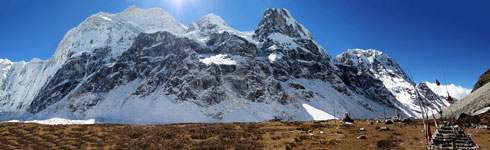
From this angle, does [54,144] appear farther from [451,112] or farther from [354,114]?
[354,114]

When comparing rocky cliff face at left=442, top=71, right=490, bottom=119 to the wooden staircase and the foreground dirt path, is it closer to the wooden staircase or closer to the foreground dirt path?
the foreground dirt path

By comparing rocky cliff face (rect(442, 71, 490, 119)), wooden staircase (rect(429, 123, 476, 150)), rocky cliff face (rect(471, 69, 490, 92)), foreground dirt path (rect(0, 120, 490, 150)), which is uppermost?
rocky cliff face (rect(471, 69, 490, 92))

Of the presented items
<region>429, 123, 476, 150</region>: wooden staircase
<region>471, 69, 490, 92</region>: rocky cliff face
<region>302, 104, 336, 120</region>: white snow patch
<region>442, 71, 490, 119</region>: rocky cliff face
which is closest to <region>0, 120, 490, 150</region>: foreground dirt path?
<region>429, 123, 476, 150</region>: wooden staircase

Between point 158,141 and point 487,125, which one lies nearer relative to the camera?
point 158,141

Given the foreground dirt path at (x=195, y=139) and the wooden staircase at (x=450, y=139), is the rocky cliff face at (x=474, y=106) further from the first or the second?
the wooden staircase at (x=450, y=139)

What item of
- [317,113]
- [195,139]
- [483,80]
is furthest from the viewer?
[317,113]

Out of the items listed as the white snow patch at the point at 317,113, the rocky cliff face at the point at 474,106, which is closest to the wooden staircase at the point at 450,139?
the rocky cliff face at the point at 474,106

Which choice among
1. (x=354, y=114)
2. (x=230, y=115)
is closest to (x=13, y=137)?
(x=230, y=115)

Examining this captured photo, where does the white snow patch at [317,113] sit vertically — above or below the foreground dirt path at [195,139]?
above

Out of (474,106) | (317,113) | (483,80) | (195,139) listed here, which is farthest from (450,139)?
(317,113)

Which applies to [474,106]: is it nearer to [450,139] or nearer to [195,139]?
[450,139]

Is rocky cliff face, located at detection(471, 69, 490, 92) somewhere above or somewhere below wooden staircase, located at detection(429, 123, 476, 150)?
above
